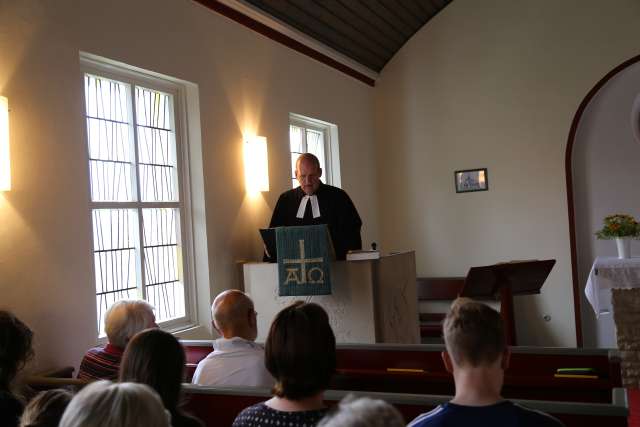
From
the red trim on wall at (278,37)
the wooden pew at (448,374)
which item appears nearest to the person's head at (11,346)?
the wooden pew at (448,374)

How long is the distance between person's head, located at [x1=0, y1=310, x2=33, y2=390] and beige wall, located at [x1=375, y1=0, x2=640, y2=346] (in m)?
6.08

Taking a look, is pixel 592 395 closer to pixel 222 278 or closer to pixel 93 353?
pixel 93 353

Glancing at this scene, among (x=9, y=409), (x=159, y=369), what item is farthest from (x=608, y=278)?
(x=9, y=409)

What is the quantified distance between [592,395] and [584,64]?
5.32 m

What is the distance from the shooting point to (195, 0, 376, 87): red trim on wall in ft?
17.3

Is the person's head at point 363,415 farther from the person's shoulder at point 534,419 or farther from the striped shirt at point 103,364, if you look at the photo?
the striped shirt at point 103,364

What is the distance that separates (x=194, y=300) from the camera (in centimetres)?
495

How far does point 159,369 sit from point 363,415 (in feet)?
3.21

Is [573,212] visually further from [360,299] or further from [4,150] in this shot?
[4,150]

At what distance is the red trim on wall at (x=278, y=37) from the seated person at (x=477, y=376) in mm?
3983

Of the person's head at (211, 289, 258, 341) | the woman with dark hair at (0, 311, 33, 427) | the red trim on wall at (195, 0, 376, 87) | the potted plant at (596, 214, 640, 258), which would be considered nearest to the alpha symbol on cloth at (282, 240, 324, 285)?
the person's head at (211, 289, 258, 341)

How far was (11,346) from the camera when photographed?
2287 millimetres

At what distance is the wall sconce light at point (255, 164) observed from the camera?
18.2 feet

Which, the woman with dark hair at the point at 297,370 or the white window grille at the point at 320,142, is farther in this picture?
the white window grille at the point at 320,142
